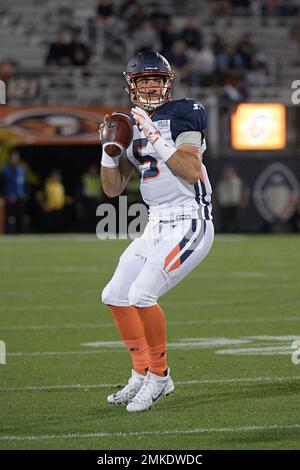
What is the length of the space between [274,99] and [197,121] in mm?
15914

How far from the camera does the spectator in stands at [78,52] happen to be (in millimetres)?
20328

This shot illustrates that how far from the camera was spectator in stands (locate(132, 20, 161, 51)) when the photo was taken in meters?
21.2

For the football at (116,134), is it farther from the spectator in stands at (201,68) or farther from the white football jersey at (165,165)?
the spectator in stands at (201,68)

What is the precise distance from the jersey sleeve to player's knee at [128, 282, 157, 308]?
713mm

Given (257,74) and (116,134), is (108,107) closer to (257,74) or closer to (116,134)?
(257,74)

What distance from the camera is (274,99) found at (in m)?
21.0

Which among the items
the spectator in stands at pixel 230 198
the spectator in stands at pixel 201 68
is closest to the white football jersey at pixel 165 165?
the spectator in stands at pixel 230 198

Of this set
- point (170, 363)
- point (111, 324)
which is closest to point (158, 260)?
point (170, 363)

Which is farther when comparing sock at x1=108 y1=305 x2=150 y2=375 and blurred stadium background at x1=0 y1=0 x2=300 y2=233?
blurred stadium background at x1=0 y1=0 x2=300 y2=233

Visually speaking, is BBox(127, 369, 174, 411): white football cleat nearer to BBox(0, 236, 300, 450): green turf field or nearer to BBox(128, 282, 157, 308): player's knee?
BBox(0, 236, 300, 450): green turf field

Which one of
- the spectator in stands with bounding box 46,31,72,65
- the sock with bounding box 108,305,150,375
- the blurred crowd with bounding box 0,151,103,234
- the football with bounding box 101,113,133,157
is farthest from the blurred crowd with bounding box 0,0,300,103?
the sock with bounding box 108,305,150,375

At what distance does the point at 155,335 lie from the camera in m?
5.34

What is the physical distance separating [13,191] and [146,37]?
12.8 ft

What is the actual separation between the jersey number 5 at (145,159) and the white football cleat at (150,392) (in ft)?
3.01
